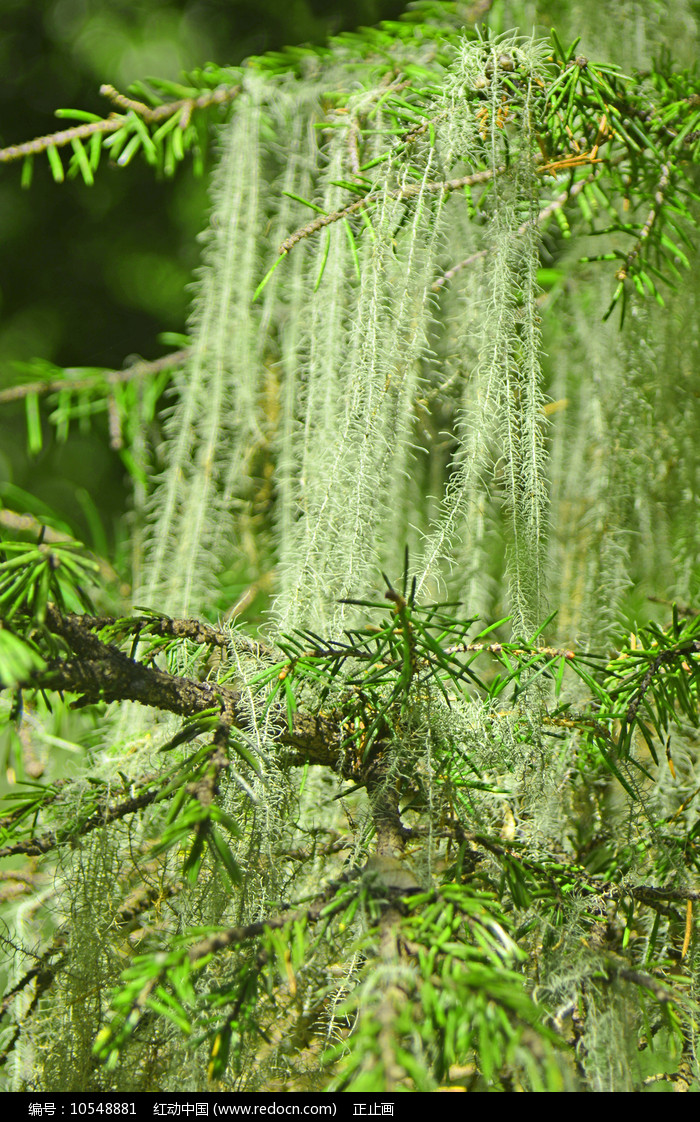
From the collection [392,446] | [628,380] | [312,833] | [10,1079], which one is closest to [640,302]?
[628,380]

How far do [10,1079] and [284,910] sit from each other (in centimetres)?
22

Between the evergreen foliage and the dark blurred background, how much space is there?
11.7 inches

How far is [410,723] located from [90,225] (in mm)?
762

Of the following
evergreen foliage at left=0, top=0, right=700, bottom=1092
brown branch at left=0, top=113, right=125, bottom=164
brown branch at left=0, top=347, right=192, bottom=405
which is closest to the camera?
evergreen foliage at left=0, top=0, right=700, bottom=1092

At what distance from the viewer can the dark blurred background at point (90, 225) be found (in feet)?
2.60

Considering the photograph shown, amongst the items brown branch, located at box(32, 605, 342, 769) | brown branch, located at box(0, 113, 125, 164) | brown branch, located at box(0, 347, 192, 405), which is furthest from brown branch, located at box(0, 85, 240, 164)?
brown branch, located at box(32, 605, 342, 769)

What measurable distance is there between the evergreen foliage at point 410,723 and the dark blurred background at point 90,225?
11.7 inches

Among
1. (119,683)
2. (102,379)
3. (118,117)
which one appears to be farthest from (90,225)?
(119,683)

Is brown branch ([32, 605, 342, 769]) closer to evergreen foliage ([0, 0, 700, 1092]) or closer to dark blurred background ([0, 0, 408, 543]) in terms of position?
evergreen foliage ([0, 0, 700, 1092])

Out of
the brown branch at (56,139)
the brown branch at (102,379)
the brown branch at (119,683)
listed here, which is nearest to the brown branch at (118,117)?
the brown branch at (56,139)

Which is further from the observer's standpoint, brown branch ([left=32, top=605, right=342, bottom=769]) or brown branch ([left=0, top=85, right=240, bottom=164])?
brown branch ([left=0, top=85, right=240, bottom=164])

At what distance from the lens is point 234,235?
24.4 inches

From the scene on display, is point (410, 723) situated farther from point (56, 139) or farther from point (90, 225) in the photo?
point (90, 225)

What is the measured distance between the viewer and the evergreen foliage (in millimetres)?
258
